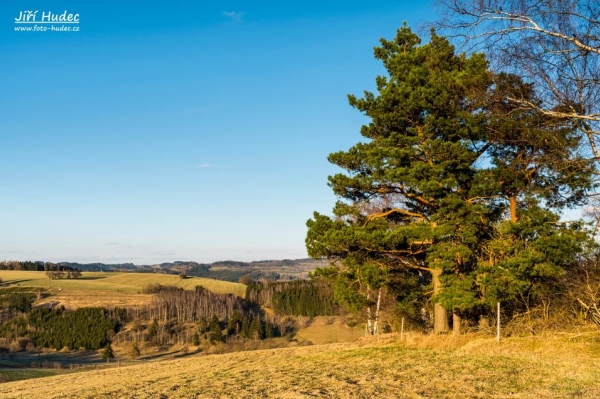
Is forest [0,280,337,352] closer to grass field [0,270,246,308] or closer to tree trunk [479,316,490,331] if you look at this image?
grass field [0,270,246,308]

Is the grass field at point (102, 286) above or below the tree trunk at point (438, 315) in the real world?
below

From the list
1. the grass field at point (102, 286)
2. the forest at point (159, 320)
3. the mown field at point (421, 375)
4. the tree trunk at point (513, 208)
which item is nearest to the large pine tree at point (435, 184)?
the tree trunk at point (513, 208)

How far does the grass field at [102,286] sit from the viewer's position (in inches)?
5113

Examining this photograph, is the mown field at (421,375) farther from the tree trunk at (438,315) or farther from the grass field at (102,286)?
the grass field at (102,286)

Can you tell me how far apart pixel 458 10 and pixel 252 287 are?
145138 mm

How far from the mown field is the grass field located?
12396cm

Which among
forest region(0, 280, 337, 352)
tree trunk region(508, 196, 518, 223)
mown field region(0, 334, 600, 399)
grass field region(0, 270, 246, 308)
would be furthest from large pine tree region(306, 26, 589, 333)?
grass field region(0, 270, 246, 308)

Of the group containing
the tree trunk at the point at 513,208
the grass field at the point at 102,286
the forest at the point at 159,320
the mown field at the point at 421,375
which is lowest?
the forest at the point at 159,320

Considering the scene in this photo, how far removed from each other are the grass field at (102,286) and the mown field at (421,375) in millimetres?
123961

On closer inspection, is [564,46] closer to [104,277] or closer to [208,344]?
[208,344]

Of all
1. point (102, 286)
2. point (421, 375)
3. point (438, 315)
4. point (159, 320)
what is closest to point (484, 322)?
point (438, 315)

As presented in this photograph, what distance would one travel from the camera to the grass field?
426 ft

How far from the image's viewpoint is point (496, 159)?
17.4m

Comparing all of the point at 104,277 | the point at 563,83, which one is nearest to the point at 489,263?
the point at 563,83
